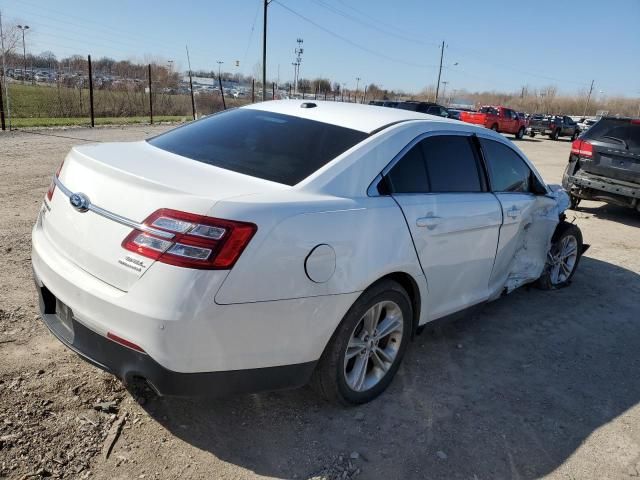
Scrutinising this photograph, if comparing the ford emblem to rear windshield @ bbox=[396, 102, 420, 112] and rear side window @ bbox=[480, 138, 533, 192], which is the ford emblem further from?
rear windshield @ bbox=[396, 102, 420, 112]

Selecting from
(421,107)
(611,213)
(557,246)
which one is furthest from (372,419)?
(421,107)

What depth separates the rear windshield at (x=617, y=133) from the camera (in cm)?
830

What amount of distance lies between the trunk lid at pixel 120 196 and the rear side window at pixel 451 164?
121 cm

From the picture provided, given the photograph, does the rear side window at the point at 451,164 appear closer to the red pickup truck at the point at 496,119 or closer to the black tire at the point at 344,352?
the black tire at the point at 344,352

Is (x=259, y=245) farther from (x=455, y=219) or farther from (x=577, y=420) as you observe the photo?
(x=577, y=420)

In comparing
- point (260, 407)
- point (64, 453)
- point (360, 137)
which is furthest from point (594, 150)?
point (64, 453)

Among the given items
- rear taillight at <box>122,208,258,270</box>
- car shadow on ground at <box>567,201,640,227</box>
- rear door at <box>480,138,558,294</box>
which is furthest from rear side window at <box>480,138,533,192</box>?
car shadow on ground at <box>567,201,640,227</box>

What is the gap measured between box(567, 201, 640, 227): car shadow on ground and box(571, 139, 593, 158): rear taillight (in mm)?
1094

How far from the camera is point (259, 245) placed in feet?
7.35

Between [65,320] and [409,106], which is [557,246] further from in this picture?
[409,106]

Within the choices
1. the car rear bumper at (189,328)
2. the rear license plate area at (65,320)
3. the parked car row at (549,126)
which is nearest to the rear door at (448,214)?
the car rear bumper at (189,328)

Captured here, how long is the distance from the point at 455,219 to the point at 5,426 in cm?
276

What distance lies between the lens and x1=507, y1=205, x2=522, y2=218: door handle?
3.98 meters

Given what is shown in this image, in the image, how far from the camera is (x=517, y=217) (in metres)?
4.11
